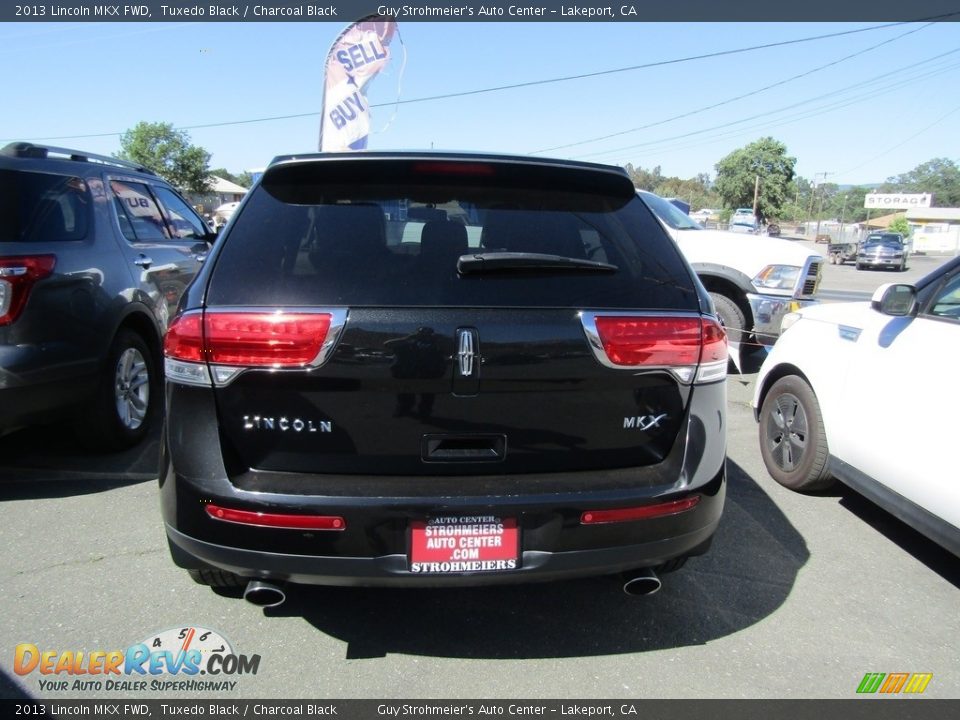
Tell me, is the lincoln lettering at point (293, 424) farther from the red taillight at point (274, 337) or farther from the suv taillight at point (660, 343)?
the suv taillight at point (660, 343)

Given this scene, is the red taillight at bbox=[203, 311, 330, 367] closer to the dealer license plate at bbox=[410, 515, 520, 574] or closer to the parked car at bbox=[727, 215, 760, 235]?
the dealer license plate at bbox=[410, 515, 520, 574]

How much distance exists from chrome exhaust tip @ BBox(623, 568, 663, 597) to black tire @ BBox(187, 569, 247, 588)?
134 centimetres

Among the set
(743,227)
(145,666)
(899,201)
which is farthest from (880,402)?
(899,201)

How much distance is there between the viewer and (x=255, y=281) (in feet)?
6.98

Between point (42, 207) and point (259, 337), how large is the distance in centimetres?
271

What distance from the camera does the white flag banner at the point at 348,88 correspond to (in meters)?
11.2

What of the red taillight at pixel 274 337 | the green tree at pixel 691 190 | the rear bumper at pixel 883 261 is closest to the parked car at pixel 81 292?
the red taillight at pixel 274 337

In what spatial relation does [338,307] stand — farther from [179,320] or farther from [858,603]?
[858,603]

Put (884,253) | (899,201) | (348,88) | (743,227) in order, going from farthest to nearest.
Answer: (899,201) < (884,253) < (743,227) < (348,88)

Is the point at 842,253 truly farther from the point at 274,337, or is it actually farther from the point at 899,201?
the point at 899,201

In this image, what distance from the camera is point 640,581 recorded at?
2.33 metres

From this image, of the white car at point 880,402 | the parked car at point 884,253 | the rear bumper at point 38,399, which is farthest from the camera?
the parked car at point 884,253

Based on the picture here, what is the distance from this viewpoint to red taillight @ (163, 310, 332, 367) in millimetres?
2031

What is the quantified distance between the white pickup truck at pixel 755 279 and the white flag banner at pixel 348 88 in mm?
6423
